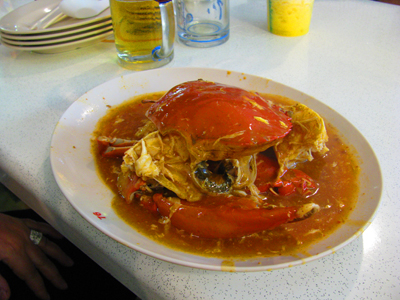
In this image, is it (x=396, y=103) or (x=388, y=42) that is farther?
(x=388, y=42)

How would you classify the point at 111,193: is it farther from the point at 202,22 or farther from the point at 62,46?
the point at 202,22

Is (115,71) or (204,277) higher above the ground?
(115,71)

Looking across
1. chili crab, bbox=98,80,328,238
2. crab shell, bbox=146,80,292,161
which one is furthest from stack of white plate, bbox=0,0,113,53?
crab shell, bbox=146,80,292,161

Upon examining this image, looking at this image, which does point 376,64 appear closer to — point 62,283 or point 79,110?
point 79,110

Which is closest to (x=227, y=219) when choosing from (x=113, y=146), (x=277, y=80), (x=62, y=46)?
(x=113, y=146)

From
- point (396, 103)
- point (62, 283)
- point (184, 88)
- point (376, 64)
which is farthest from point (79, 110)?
point (376, 64)

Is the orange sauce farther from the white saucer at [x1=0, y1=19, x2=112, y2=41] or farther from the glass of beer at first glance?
the white saucer at [x1=0, y1=19, x2=112, y2=41]

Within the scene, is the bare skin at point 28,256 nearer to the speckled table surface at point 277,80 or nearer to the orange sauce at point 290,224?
the speckled table surface at point 277,80
